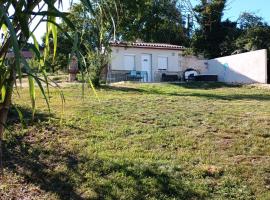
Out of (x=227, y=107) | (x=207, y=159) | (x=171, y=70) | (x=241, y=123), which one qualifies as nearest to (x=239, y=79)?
(x=171, y=70)

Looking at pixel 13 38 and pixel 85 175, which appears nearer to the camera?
pixel 13 38

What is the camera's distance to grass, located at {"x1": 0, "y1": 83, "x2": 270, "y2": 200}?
6488mm

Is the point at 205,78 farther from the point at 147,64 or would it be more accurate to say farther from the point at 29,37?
Result: the point at 29,37

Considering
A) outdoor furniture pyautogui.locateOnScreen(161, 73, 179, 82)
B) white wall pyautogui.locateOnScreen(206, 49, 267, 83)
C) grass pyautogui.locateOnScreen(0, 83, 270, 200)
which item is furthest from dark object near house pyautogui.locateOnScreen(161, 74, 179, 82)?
grass pyautogui.locateOnScreen(0, 83, 270, 200)

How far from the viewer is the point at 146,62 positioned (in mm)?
30688

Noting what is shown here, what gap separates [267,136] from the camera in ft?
28.8

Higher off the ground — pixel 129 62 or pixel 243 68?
pixel 129 62

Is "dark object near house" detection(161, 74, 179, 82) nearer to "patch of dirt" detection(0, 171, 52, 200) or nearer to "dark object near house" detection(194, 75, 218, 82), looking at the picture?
"dark object near house" detection(194, 75, 218, 82)

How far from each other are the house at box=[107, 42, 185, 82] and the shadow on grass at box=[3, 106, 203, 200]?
2024 cm

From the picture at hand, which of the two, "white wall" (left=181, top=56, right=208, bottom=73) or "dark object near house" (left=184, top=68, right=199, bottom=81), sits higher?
"white wall" (left=181, top=56, right=208, bottom=73)

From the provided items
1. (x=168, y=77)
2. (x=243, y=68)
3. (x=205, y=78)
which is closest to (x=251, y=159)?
(x=243, y=68)

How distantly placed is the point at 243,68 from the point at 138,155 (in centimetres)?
1873

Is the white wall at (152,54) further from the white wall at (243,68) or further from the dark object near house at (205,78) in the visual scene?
the dark object near house at (205,78)

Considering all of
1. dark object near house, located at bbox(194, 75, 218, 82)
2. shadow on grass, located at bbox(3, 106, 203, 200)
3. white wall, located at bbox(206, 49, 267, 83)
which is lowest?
shadow on grass, located at bbox(3, 106, 203, 200)
